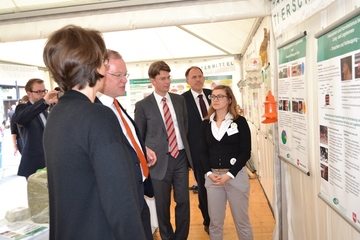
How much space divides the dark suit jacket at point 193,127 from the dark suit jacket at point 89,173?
1.95 meters

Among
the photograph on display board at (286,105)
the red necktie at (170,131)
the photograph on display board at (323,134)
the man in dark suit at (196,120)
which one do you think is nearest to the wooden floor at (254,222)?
the man in dark suit at (196,120)

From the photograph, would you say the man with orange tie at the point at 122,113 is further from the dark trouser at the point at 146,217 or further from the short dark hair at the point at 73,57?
the short dark hair at the point at 73,57

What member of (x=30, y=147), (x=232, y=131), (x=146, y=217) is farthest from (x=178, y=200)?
(x=30, y=147)

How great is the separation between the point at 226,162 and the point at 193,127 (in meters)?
0.81

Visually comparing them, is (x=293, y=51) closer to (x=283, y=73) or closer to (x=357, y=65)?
(x=283, y=73)

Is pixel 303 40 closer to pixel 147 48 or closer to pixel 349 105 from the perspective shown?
pixel 349 105

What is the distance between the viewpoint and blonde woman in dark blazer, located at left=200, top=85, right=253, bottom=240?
7.18 feet

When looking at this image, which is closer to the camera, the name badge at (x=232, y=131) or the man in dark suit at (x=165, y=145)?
the name badge at (x=232, y=131)

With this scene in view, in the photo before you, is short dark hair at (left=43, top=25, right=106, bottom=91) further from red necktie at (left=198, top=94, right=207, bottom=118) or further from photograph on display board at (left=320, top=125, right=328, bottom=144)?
red necktie at (left=198, top=94, right=207, bottom=118)

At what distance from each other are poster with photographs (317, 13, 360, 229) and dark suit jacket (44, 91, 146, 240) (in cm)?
90

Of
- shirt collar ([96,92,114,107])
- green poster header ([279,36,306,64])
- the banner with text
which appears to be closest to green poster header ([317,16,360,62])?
the banner with text

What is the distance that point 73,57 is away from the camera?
0.94m

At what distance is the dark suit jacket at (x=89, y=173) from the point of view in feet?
2.99

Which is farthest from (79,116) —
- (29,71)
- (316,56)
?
(29,71)
